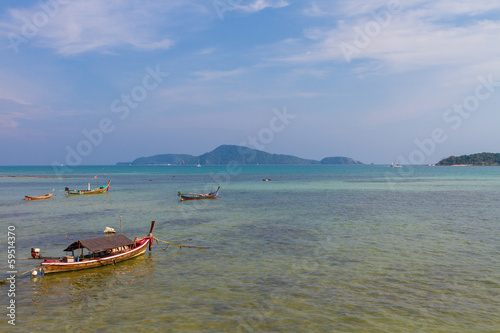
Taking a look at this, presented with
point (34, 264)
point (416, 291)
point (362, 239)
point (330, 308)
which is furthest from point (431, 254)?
point (34, 264)

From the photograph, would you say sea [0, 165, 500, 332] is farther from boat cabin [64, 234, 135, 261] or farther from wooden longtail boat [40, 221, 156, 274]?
boat cabin [64, 234, 135, 261]

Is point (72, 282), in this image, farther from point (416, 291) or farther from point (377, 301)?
point (416, 291)

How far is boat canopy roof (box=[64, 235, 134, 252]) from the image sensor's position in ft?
69.6

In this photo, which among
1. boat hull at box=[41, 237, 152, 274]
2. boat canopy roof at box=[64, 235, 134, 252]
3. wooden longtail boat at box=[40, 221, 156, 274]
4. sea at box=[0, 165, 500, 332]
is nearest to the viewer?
sea at box=[0, 165, 500, 332]

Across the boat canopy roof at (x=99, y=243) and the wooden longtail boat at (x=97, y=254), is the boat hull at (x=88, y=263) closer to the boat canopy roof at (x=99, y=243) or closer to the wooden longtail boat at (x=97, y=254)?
the wooden longtail boat at (x=97, y=254)

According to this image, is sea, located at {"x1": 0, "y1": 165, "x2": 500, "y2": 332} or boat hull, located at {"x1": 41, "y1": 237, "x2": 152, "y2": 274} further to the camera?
boat hull, located at {"x1": 41, "y1": 237, "x2": 152, "y2": 274}

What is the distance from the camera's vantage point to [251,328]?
1384 centimetres

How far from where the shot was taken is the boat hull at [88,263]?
2025 centimetres

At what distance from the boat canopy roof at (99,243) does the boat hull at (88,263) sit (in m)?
0.71

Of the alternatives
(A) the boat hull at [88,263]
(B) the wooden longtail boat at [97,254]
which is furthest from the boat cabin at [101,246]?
(A) the boat hull at [88,263]

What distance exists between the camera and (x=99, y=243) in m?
22.0

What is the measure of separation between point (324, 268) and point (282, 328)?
308 inches

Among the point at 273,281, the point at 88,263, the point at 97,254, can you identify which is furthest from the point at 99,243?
the point at 273,281

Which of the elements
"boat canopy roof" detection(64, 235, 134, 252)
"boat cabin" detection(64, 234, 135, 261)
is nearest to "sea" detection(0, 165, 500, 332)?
"boat cabin" detection(64, 234, 135, 261)
